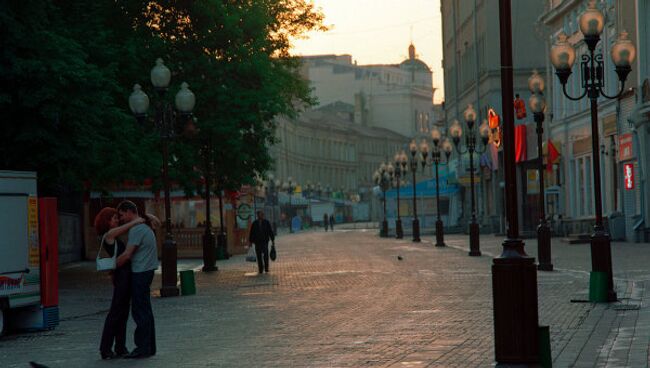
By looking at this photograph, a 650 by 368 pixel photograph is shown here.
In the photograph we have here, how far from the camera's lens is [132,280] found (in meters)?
15.3

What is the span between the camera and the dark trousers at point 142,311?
15.2m

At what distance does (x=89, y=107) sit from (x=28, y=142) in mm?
1512

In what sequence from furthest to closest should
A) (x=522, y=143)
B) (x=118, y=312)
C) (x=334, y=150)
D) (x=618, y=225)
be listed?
(x=334, y=150) → (x=522, y=143) → (x=618, y=225) → (x=118, y=312)

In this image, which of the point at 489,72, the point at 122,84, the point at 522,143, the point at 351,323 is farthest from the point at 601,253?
the point at 489,72

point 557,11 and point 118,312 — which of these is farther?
point 557,11

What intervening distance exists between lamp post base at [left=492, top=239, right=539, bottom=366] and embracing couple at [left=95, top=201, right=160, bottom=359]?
4.83 meters

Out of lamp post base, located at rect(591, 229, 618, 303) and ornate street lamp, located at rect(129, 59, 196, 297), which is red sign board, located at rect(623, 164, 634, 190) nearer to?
ornate street lamp, located at rect(129, 59, 196, 297)

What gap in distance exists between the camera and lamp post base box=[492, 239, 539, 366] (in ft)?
38.0

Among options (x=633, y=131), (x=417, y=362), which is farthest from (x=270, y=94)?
(x=417, y=362)

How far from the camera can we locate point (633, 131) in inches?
1912

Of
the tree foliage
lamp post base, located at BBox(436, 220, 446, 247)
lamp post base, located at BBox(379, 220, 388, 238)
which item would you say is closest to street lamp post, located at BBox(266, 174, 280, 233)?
lamp post base, located at BBox(379, 220, 388, 238)

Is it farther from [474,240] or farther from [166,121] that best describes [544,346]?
[474,240]

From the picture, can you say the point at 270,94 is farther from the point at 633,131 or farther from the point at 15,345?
the point at 15,345

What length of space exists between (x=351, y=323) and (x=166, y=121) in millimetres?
11736
